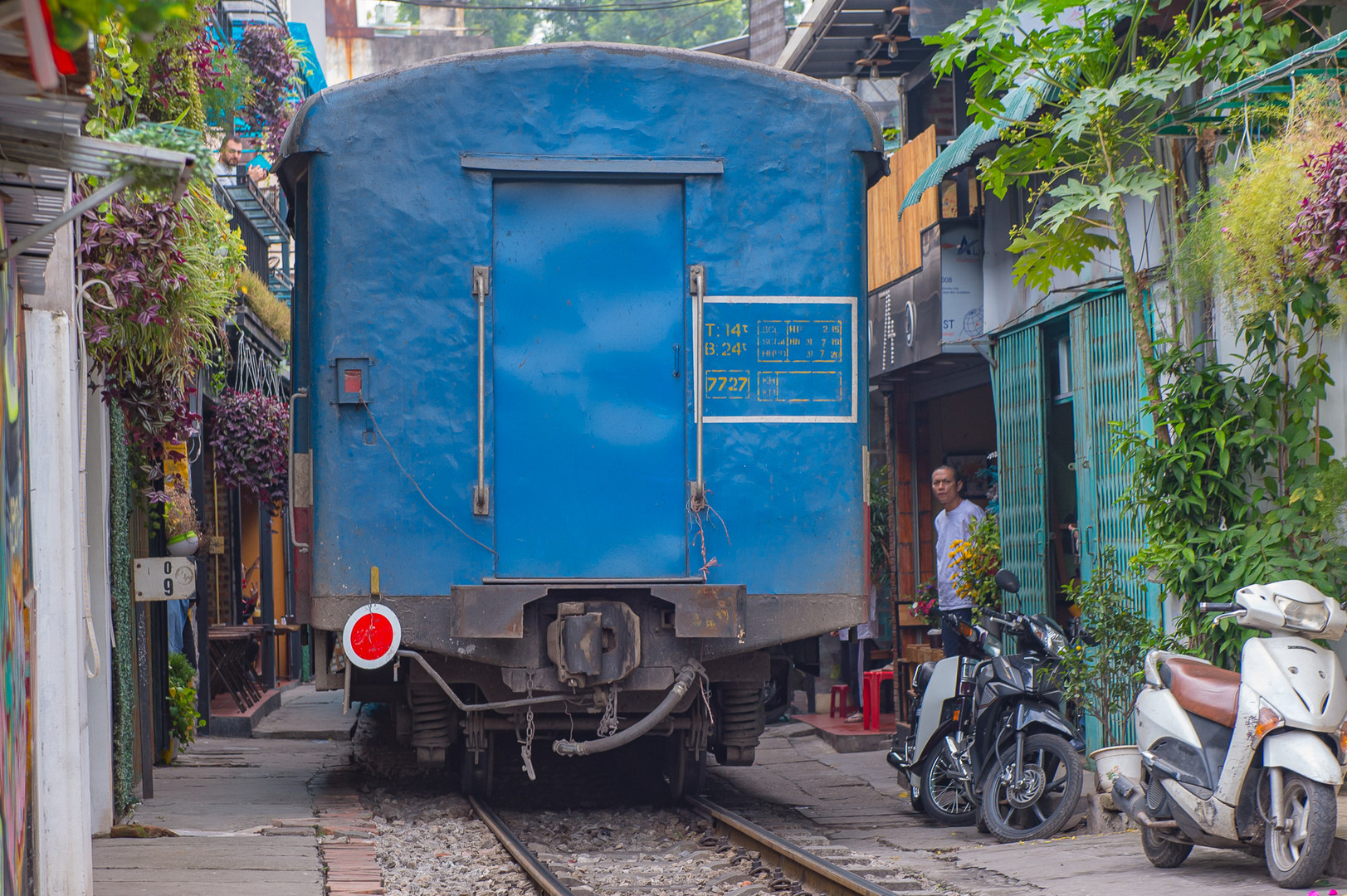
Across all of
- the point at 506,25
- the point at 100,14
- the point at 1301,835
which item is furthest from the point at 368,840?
the point at 506,25

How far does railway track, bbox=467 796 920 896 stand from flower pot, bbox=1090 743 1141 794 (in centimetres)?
119

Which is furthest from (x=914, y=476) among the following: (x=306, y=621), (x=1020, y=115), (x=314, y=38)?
(x=314, y=38)

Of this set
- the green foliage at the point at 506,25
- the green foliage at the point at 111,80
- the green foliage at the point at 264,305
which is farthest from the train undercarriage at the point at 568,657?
the green foliage at the point at 506,25

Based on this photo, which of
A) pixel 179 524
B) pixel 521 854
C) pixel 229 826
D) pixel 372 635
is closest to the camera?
pixel 521 854

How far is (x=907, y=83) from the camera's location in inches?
561

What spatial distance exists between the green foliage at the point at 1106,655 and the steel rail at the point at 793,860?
1809 millimetres

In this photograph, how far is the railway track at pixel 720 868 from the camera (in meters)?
6.19

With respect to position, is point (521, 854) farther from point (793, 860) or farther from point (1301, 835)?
point (1301, 835)

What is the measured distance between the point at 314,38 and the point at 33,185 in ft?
78.0

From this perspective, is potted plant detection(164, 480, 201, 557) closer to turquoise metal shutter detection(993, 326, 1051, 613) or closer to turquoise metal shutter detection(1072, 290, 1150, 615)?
turquoise metal shutter detection(993, 326, 1051, 613)

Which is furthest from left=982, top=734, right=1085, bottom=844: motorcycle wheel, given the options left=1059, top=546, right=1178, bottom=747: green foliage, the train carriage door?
the train carriage door

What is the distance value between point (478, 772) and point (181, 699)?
3.58 metres

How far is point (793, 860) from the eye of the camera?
261 inches

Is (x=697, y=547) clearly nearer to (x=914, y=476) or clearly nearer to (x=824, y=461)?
(x=824, y=461)
